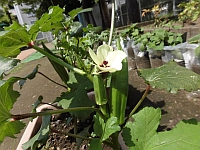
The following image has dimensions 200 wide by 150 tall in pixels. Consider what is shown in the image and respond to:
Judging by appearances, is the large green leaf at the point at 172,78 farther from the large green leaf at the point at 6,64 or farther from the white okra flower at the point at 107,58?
the large green leaf at the point at 6,64

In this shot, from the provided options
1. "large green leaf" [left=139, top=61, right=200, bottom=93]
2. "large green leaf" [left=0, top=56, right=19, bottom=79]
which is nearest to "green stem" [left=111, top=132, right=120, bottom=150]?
"large green leaf" [left=139, top=61, right=200, bottom=93]

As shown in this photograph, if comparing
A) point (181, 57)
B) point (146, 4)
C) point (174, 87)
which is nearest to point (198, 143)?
point (174, 87)

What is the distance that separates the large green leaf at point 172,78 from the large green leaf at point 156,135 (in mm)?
89

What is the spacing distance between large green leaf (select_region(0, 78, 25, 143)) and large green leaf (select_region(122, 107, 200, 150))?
1.07 feet

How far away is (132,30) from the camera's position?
2486mm

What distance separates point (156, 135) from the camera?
0.50 m

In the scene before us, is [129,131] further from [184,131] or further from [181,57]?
[181,57]

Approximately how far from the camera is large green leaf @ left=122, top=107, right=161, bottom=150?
1.65 feet

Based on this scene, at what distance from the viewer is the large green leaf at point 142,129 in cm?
50

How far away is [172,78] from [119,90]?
0.60ft

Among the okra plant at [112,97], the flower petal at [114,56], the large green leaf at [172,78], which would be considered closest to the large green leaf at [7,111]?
the okra plant at [112,97]

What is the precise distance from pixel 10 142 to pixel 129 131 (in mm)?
1122

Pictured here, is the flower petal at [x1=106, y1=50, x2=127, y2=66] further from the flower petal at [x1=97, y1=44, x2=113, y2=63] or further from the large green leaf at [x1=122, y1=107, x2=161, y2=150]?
the large green leaf at [x1=122, y1=107, x2=161, y2=150]

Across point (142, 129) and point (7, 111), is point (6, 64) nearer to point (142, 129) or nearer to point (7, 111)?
point (7, 111)
